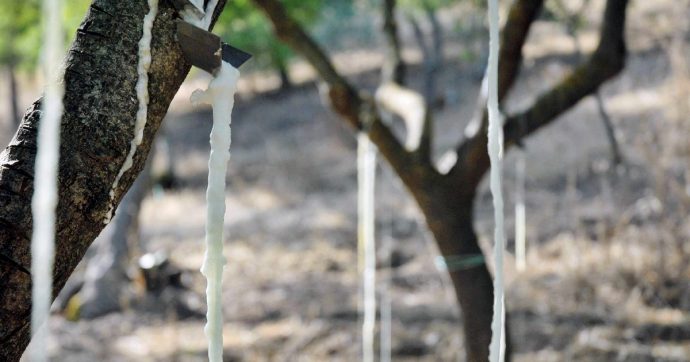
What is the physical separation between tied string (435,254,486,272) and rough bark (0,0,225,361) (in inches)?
74.8

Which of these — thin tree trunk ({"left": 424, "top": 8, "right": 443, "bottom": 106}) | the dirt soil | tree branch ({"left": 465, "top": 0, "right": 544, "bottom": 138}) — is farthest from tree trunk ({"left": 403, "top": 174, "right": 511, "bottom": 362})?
thin tree trunk ({"left": 424, "top": 8, "right": 443, "bottom": 106})

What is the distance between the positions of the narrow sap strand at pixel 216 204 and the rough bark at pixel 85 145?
2.5 inches

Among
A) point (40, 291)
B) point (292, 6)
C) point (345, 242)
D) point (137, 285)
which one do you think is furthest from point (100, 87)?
point (292, 6)

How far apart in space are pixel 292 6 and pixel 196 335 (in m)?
4.59

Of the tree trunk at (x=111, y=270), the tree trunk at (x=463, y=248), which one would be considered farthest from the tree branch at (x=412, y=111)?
the tree trunk at (x=111, y=270)

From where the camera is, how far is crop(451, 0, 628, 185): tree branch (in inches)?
112

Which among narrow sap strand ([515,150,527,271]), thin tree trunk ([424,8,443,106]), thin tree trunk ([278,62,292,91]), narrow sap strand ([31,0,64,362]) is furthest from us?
thin tree trunk ([278,62,292,91])

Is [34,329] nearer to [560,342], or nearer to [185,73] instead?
[185,73]

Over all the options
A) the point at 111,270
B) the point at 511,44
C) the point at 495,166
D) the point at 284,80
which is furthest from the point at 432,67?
the point at 495,166

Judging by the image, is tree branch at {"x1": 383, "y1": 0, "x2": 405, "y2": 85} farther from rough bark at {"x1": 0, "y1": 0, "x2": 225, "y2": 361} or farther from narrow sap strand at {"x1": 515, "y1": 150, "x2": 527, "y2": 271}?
rough bark at {"x1": 0, "y1": 0, "x2": 225, "y2": 361}

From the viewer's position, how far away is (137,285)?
6.38m

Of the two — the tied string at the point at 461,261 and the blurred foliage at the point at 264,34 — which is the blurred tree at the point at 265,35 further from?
the tied string at the point at 461,261

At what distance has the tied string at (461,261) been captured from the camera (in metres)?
2.80

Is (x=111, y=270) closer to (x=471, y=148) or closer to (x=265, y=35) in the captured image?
(x=471, y=148)
